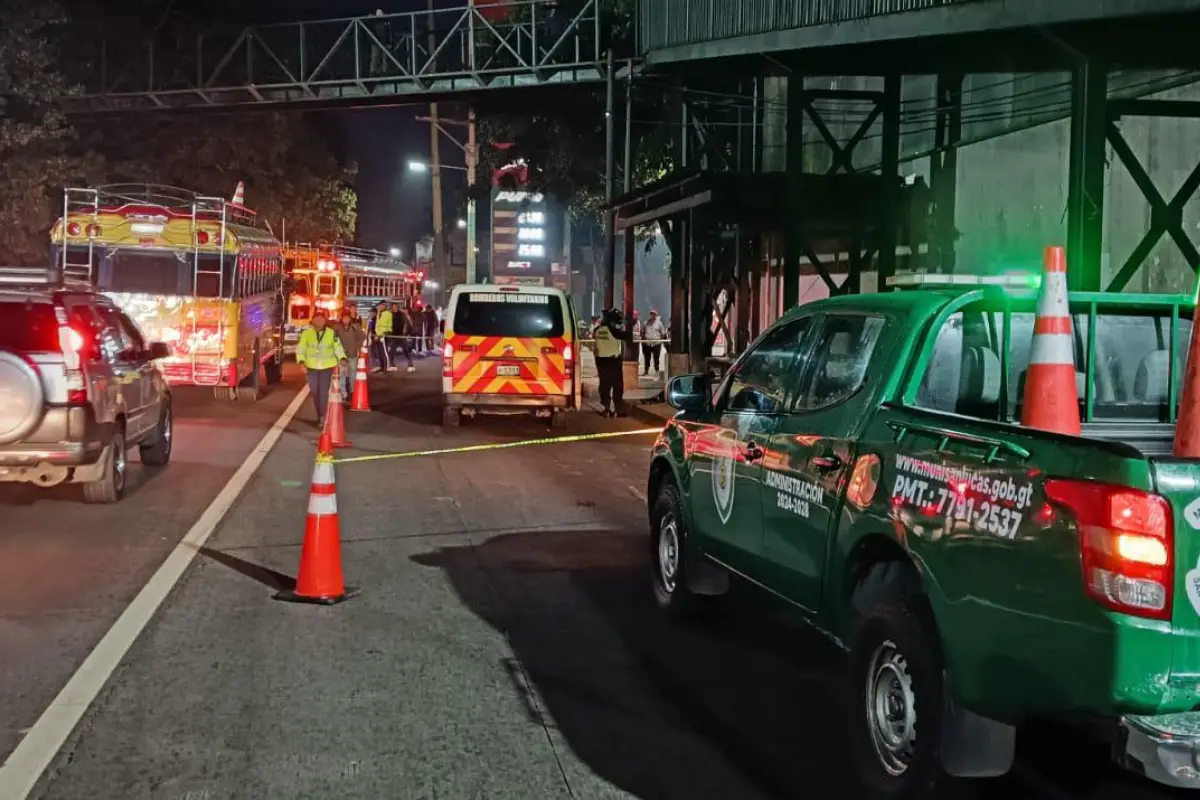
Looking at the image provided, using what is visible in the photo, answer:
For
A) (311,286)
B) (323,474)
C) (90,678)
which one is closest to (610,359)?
(323,474)

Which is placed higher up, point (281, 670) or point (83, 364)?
point (83, 364)

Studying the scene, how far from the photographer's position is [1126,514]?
3.73 m

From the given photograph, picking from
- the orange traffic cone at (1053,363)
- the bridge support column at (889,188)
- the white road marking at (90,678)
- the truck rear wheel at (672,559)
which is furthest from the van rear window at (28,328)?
the bridge support column at (889,188)

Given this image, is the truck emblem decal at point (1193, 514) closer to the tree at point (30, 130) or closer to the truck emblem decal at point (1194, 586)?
the truck emblem decal at point (1194, 586)

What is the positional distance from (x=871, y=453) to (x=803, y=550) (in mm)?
728

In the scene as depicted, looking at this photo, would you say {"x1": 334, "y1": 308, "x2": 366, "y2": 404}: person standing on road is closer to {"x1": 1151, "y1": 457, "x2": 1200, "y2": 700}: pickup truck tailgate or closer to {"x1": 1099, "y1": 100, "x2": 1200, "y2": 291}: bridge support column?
{"x1": 1099, "y1": 100, "x2": 1200, "y2": 291}: bridge support column

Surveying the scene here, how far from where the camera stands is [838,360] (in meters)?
5.84

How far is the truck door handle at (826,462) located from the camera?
5.34 meters

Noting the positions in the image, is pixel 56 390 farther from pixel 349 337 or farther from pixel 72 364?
pixel 349 337

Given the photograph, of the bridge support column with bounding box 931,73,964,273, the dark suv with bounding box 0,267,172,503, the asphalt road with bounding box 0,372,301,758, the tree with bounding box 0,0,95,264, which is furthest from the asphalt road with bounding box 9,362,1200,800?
the tree with bounding box 0,0,95,264

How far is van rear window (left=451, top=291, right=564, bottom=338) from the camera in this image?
18375 millimetres

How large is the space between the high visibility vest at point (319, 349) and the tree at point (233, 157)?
55.5 ft

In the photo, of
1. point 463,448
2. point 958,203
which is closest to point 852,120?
point 958,203

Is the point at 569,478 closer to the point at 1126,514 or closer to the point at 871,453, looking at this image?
the point at 871,453
